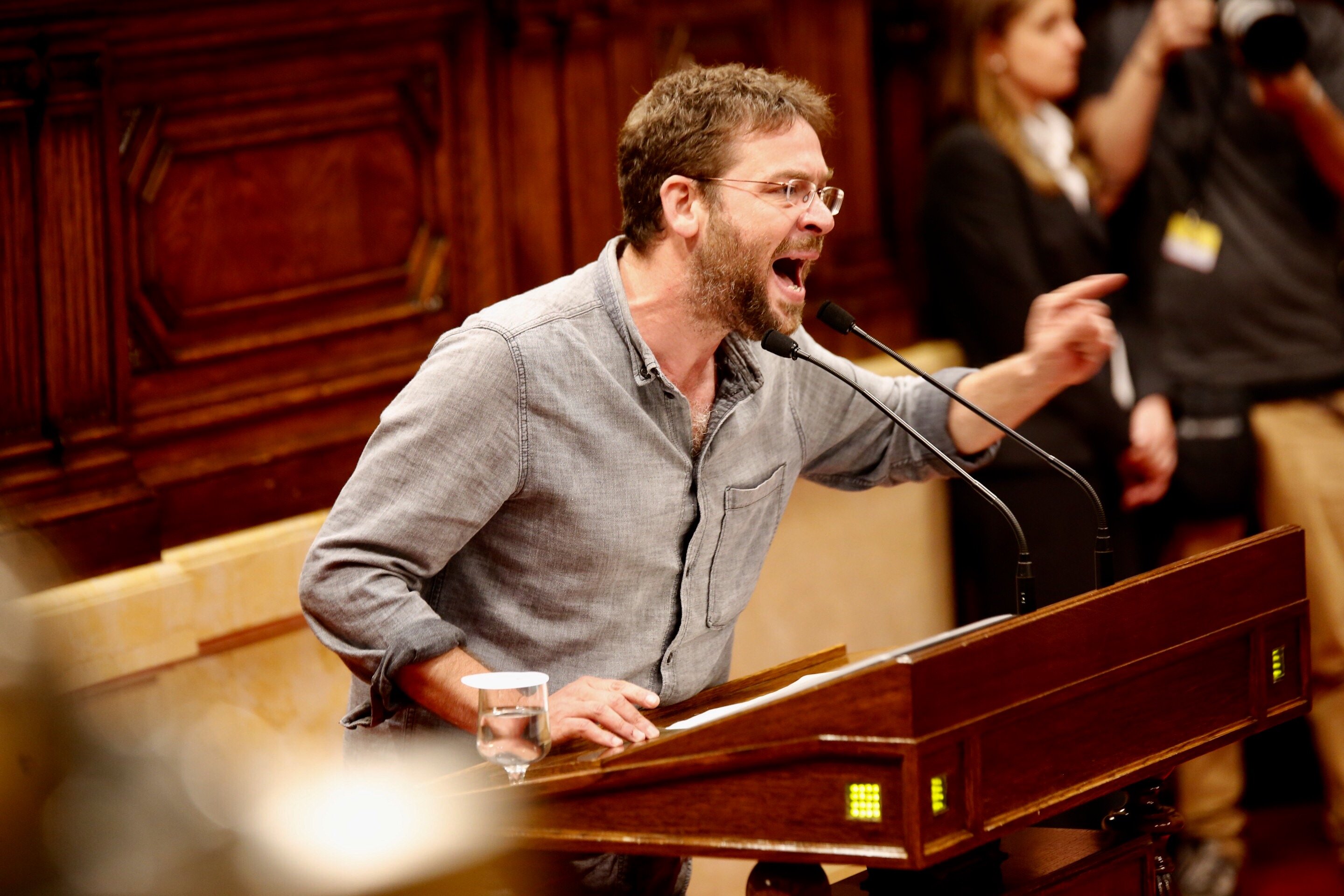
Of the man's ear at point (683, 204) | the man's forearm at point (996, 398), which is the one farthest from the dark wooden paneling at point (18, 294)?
the man's forearm at point (996, 398)

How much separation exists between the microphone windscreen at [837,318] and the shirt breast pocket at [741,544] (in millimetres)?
314

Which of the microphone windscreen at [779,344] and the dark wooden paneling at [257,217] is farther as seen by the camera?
the dark wooden paneling at [257,217]

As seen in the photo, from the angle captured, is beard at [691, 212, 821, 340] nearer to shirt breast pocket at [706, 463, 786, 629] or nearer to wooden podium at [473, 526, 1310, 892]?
shirt breast pocket at [706, 463, 786, 629]

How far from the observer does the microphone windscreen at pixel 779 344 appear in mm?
2189

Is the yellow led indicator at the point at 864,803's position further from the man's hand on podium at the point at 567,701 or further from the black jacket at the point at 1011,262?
the black jacket at the point at 1011,262

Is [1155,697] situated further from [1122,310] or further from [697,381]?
[1122,310]

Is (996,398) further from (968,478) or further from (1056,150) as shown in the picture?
(1056,150)

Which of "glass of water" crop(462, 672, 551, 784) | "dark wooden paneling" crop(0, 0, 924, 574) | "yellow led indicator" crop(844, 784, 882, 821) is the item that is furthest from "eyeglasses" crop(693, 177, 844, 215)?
"dark wooden paneling" crop(0, 0, 924, 574)

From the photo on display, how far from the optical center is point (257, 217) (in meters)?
3.12

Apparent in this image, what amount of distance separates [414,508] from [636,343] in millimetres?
408

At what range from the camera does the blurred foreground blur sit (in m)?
0.77

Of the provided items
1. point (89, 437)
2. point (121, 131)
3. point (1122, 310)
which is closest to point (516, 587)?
point (89, 437)

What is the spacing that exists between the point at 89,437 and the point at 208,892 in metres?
2.23

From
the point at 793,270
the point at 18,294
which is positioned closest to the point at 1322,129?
the point at 793,270
